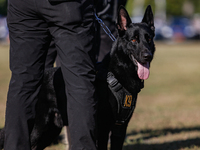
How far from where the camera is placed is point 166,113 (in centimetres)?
562

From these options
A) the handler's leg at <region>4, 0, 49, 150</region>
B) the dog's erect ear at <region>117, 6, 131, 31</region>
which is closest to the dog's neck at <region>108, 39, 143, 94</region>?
the dog's erect ear at <region>117, 6, 131, 31</region>

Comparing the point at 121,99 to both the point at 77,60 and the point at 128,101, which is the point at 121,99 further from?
the point at 77,60

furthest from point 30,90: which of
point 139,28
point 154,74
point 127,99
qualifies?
point 154,74

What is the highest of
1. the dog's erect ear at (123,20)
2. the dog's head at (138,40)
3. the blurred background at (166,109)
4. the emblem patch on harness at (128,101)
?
the dog's erect ear at (123,20)

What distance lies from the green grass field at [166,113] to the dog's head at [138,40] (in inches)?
52.0

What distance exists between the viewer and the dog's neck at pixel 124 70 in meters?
2.60

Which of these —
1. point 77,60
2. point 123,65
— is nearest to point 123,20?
point 123,65

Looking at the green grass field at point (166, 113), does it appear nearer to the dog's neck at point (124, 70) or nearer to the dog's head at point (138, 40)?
the dog's neck at point (124, 70)

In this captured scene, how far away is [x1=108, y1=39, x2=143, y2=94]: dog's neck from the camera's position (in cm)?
260

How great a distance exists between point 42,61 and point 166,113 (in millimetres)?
3927

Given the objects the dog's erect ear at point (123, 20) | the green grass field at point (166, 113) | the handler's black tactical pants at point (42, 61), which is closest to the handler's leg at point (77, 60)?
the handler's black tactical pants at point (42, 61)

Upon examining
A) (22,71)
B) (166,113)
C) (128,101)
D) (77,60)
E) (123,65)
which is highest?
(77,60)

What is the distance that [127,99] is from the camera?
2480mm

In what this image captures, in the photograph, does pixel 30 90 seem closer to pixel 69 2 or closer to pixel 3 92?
pixel 69 2
